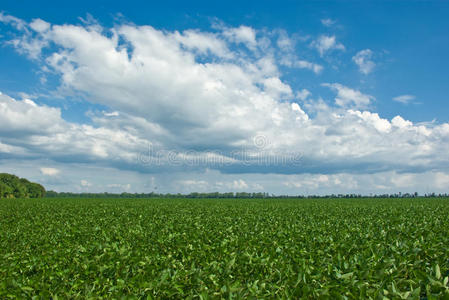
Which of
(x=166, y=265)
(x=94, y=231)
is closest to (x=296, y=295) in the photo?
(x=166, y=265)

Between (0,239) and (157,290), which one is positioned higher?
(157,290)

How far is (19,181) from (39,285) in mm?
152118

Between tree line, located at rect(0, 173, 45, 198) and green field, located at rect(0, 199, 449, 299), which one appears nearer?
green field, located at rect(0, 199, 449, 299)

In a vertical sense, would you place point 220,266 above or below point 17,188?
above

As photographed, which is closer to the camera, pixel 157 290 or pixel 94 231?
pixel 157 290

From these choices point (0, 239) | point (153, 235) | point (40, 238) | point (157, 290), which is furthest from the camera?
point (0, 239)

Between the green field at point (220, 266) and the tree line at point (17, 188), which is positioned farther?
the tree line at point (17, 188)

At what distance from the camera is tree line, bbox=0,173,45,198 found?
336 ft

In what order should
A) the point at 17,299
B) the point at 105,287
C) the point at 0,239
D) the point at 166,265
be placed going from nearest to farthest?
the point at 17,299 < the point at 105,287 < the point at 166,265 < the point at 0,239

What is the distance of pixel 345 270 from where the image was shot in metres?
4.70

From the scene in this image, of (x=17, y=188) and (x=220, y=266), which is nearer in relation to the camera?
(x=220, y=266)

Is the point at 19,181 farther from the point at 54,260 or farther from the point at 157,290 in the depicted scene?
the point at 157,290

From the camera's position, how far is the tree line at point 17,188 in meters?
102

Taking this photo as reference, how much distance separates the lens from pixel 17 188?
118 meters
